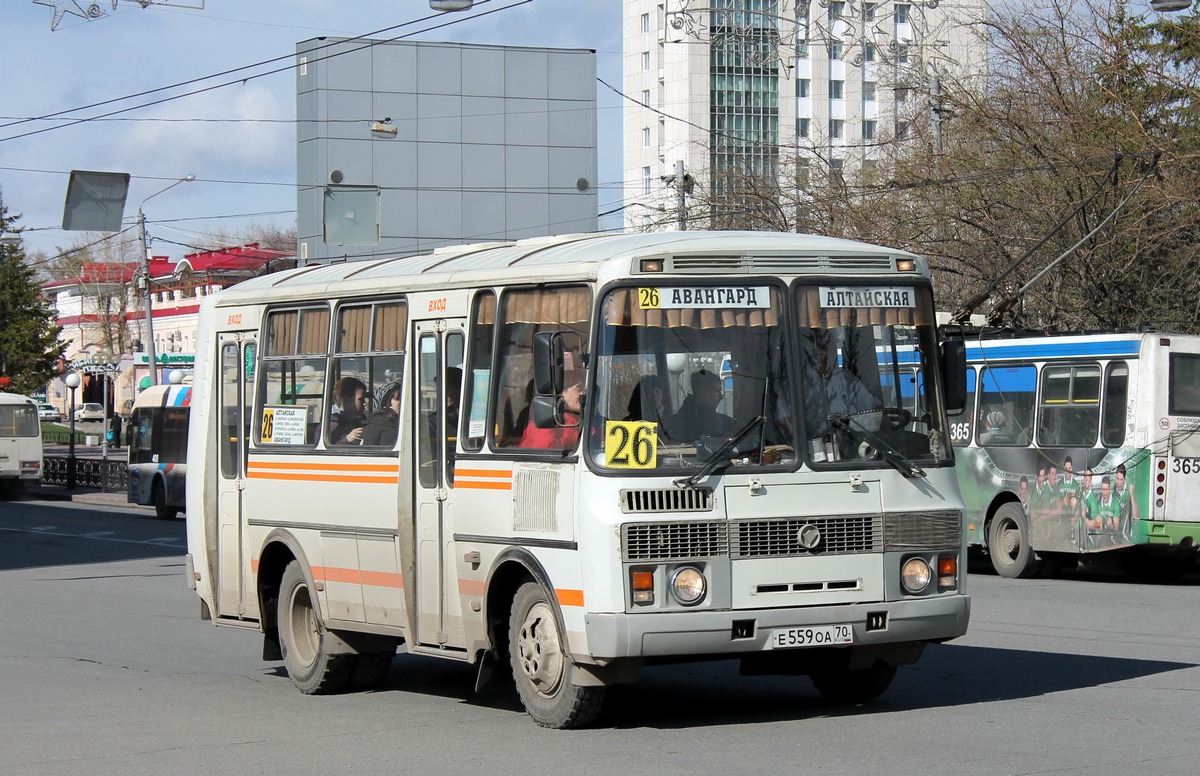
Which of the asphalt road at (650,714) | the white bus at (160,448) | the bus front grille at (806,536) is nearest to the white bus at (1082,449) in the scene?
the asphalt road at (650,714)

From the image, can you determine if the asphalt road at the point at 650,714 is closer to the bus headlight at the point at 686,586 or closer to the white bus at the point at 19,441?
the bus headlight at the point at 686,586

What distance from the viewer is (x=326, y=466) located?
11492 millimetres

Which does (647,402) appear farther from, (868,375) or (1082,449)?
(1082,449)

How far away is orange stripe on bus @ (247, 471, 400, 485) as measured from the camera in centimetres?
1085

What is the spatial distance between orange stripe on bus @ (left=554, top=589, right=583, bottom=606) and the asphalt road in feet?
2.40

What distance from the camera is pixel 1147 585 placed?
2062 centimetres

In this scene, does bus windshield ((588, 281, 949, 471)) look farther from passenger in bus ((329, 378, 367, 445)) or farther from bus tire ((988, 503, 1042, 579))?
bus tire ((988, 503, 1042, 579))

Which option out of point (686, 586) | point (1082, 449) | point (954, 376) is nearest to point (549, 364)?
point (686, 586)

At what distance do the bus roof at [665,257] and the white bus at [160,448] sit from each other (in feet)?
91.4

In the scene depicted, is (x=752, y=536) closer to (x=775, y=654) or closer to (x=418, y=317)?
(x=775, y=654)

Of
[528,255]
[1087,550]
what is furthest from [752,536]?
[1087,550]

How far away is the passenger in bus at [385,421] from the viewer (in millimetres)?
10890

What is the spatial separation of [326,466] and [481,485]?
1.86 m

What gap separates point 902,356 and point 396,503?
10.7ft
